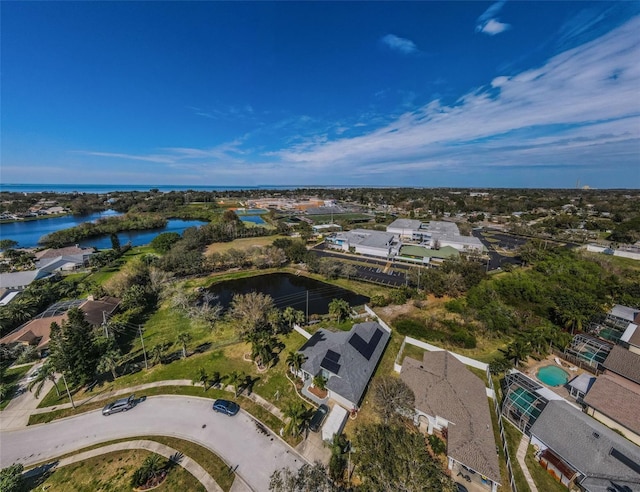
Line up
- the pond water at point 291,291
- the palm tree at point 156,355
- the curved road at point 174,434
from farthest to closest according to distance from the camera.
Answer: the pond water at point 291,291, the palm tree at point 156,355, the curved road at point 174,434

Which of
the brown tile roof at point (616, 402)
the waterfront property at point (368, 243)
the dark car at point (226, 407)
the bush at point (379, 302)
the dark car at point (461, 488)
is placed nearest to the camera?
the dark car at point (461, 488)

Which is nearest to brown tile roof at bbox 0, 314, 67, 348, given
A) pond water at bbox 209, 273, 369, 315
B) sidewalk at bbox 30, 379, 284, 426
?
sidewalk at bbox 30, 379, 284, 426

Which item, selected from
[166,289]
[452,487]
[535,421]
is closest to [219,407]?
[452,487]

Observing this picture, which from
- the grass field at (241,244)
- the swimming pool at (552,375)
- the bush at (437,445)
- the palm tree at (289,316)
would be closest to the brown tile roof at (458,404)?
the bush at (437,445)

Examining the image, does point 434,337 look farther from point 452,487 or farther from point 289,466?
point 289,466

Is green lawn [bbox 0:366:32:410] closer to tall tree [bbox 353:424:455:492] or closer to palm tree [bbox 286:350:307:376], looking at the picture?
palm tree [bbox 286:350:307:376]

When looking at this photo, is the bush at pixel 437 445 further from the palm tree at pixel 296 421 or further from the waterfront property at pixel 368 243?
the waterfront property at pixel 368 243

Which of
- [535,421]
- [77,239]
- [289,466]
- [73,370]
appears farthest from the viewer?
[77,239]
